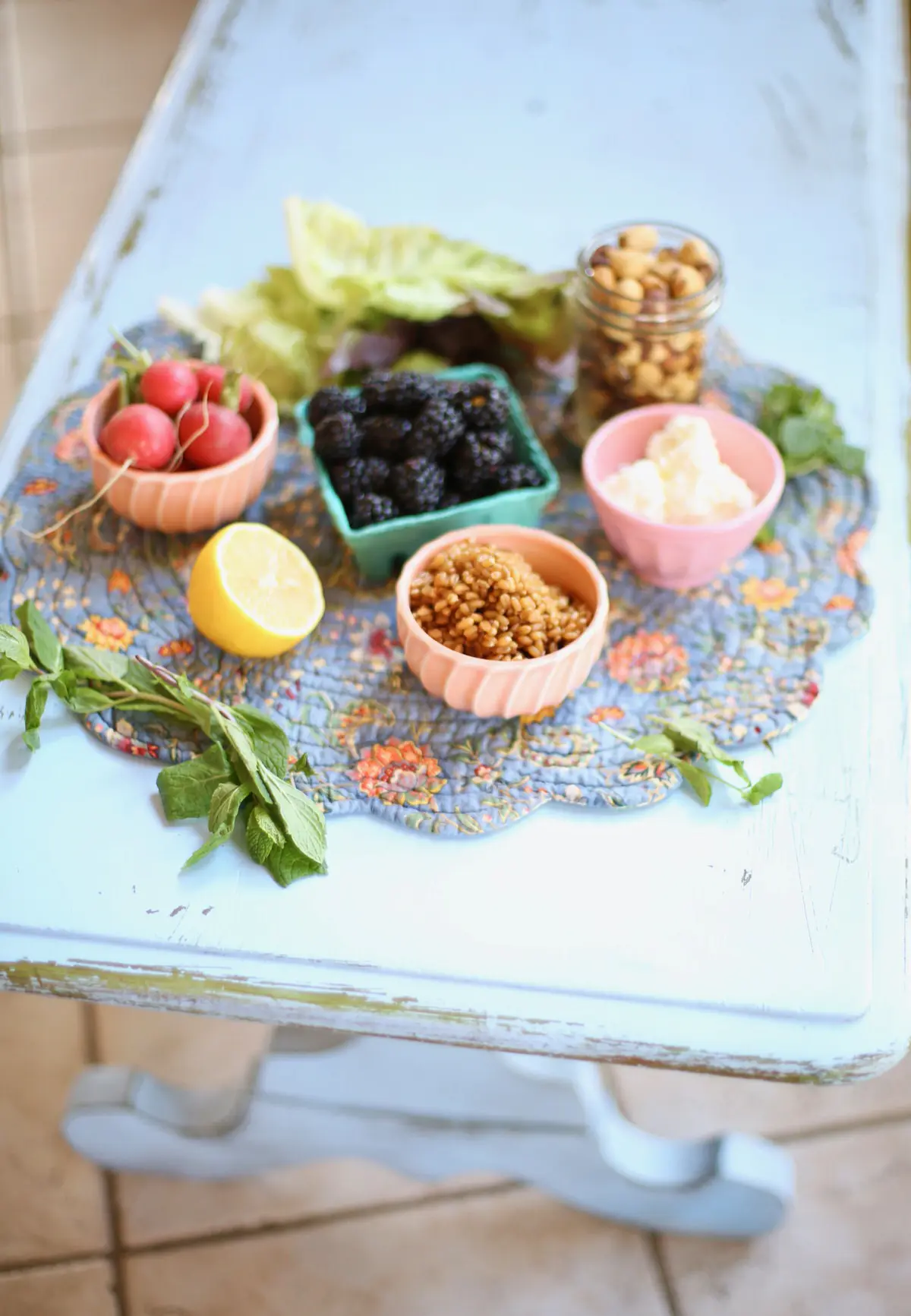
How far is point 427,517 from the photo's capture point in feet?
3.37

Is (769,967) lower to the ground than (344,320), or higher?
lower

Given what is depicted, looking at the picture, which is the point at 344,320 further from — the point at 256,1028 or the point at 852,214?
the point at 256,1028

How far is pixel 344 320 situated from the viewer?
4.02ft

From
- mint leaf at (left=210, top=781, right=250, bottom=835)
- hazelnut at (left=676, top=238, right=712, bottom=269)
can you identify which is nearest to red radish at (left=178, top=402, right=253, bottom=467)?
mint leaf at (left=210, top=781, right=250, bottom=835)

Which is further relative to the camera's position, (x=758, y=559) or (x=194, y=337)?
(x=194, y=337)

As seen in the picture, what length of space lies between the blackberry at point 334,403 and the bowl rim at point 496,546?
133mm

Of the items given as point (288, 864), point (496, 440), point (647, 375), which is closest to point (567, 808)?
point (288, 864)

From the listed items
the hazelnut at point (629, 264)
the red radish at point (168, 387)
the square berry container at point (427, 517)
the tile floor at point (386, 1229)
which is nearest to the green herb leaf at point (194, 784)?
the square berry container at point (427, 517)

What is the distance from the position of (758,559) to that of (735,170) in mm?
630

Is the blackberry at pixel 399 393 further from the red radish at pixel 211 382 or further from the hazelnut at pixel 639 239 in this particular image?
the hazelnut at pixel 639 239

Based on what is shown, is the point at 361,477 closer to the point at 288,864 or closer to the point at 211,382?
the point at 211,382

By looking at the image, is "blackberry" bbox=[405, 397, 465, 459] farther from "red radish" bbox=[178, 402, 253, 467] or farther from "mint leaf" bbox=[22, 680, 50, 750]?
"mint leaf" bbox=[22, 680, 50, 750]

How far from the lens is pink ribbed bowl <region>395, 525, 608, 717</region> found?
92 centimetres

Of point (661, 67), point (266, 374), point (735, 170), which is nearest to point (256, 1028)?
point (266, 374)
